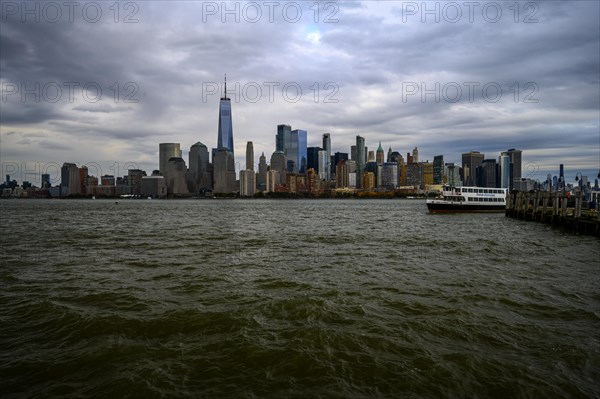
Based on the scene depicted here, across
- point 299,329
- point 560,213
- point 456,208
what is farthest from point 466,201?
point 299,329

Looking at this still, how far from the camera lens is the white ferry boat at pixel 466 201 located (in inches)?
3457

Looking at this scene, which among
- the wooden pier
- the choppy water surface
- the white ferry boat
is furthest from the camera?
the white ferry boat

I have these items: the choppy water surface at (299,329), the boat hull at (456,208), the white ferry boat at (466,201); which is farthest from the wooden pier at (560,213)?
the choppy water surface at (299,329)

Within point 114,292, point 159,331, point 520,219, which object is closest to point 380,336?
point 159,331

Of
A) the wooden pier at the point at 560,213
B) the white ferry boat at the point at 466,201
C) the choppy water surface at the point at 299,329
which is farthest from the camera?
the white ferry boat at the point at 466,201

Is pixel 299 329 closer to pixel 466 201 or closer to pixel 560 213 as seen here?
pixel 560 213

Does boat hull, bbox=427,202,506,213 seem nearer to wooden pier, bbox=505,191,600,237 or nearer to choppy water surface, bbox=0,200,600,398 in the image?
wooden pier, bbox=505,191,600,237

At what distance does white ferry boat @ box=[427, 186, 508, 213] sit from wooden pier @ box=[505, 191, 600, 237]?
11084mm

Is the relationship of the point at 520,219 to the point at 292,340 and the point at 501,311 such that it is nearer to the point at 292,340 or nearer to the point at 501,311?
the point at 501,311

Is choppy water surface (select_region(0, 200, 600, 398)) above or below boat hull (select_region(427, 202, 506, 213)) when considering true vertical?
above

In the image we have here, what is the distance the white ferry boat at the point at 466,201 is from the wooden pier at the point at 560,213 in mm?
11084

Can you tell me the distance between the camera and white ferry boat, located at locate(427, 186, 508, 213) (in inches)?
3457

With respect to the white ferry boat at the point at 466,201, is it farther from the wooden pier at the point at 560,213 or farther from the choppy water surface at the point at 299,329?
the choppy water surface at the point at 299,329

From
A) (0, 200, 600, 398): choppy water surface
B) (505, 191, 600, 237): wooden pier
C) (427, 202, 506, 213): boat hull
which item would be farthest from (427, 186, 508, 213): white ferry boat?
(0, 200, 600, 398): choppy water surface
